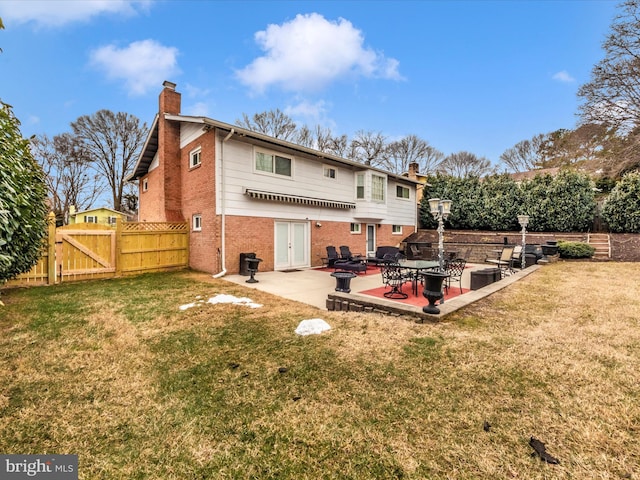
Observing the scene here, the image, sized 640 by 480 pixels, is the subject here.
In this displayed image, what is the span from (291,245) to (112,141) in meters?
27.9

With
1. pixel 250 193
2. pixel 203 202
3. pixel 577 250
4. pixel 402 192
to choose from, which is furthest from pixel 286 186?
pixel 577 250

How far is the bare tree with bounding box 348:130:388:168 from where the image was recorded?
3966 cm

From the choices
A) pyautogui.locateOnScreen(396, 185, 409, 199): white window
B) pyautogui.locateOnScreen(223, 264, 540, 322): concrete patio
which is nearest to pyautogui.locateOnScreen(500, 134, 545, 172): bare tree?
pyautogui.locateOnScreen(396, 185, 409, 199): white window

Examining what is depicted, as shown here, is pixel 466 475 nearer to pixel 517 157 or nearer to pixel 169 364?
pixel 169 364

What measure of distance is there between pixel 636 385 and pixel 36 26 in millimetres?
17820

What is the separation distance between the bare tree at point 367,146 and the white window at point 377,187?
21.5 meters

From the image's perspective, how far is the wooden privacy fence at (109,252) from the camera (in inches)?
397

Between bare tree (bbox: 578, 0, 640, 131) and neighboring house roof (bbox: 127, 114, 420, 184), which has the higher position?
bare tree (bbox: 578, 0, 640, 131)

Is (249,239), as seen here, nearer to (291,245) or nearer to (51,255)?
(291,245)

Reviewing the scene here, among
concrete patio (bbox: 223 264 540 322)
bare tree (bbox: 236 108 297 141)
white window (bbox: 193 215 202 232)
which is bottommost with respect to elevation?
concrete patio (bbox: 223 264 540 322)

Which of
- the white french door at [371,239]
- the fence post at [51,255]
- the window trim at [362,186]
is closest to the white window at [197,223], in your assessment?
the fence post at [51,255]

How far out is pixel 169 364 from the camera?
14.2ft

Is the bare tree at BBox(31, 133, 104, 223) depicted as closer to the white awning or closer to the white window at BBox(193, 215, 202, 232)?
the white window at BBox(193, 215, 202, 232)

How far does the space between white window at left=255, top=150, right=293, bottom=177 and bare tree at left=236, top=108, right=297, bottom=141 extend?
67.8 ft
